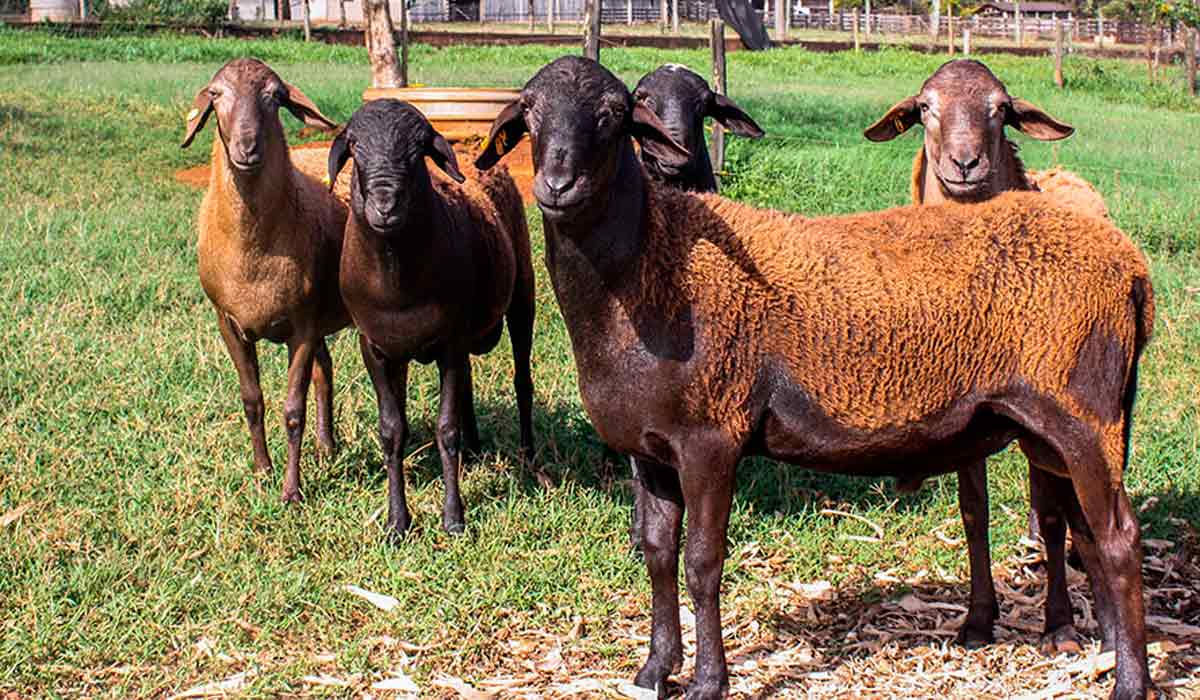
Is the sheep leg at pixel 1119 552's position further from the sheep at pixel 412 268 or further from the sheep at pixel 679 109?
the sheep at pixel 412 268

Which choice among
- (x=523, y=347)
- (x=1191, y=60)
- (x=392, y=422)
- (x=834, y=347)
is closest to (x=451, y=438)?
(x=392, y=422)

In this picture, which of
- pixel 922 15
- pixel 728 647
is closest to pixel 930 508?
pixel 728 647

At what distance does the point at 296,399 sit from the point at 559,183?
3.57 meters

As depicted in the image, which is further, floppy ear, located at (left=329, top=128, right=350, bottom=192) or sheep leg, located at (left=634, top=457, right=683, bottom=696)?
→ floppy ear, located at (left=329, top=128, right=350, bottom=192)

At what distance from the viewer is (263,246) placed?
7305mm

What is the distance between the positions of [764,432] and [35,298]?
24.2 ft

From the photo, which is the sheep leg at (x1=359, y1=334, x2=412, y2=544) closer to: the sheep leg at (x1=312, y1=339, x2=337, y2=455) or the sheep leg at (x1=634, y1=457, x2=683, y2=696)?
the sheep leg at (x1=312, y1=339, x2=337, y2=455)

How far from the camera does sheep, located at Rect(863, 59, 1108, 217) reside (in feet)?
19.6

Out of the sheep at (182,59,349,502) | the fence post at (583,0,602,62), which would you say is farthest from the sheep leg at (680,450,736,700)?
the fence post at (583,0,602,62)

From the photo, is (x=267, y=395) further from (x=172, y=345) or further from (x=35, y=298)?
(x=35, y=298)

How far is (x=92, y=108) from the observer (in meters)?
22.2

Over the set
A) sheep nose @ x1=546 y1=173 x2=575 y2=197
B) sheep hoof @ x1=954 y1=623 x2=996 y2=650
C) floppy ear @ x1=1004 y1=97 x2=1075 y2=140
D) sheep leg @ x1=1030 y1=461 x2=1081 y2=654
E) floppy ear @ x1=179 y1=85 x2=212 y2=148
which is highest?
floppy ear @ x1=179 y1=85 x2=212 y2=148

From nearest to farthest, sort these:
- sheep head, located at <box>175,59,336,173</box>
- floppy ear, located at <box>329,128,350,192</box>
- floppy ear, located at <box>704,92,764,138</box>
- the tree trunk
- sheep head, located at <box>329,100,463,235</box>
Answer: floppy ear, located at <box>704,92,764,138</box> → sheep head, located at <box>329,100,463,235</box> → floppy ear, located at <box>329,128,350,192</box> → sheep head, located at <box>175,59,336,173</box> → the tree trunk

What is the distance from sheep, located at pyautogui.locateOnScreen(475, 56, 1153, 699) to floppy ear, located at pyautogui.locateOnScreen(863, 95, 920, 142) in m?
1.61
